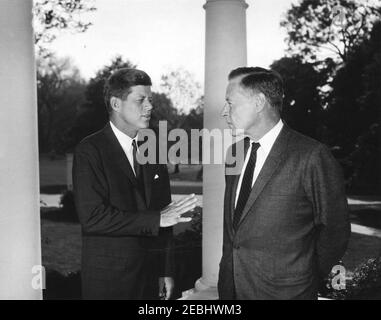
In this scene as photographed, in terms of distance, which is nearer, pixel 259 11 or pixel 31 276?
pixel 31 276

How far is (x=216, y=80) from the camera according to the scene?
4.93 meters

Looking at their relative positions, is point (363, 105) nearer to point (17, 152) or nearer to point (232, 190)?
point (232, 190)

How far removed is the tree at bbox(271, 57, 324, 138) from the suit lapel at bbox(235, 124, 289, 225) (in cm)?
89

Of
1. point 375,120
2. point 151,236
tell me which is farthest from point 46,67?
point 375,120

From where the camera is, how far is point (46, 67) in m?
5.12

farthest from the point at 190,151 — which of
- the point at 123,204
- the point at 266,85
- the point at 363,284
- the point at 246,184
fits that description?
the point at 363,284

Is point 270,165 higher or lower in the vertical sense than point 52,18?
lower

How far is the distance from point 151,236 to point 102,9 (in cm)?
256

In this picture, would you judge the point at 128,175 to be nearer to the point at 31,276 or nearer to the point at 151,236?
the point at 151,236

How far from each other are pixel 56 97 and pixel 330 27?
11.1 feet

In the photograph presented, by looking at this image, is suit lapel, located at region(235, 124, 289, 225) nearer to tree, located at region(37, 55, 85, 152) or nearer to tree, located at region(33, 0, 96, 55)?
tree, located at region(37, 55, 85, 152)

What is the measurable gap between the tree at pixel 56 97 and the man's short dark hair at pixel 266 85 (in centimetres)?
203

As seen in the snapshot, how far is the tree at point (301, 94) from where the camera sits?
15.5 ft

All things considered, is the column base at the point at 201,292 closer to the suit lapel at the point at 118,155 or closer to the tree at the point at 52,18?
the suit lapel at the point at 118,155
